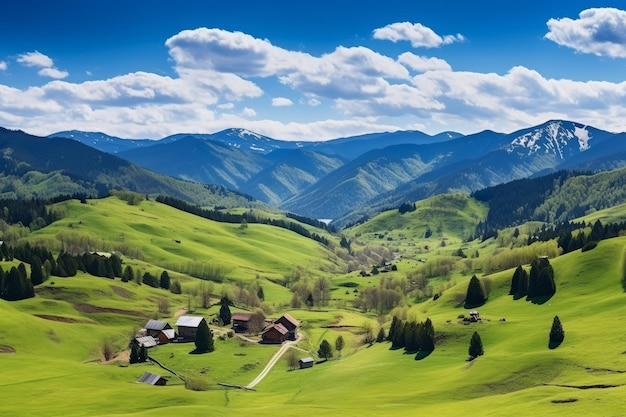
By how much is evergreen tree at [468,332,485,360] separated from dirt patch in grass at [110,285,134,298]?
410 ft

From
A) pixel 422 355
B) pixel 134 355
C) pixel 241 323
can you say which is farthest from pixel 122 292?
pixel 422 355

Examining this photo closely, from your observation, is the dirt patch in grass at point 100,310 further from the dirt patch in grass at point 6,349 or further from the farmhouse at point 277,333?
the farmhouse at point 277,333

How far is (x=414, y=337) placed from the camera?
118188 millimetres

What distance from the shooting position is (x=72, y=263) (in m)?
199

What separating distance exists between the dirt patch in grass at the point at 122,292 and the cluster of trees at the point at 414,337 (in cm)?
10224

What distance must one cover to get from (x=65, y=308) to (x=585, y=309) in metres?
132

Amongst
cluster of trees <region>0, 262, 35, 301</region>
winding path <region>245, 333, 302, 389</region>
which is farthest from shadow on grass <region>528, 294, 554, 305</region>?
cluster of trees <region>0, 262, 35, 301</region>

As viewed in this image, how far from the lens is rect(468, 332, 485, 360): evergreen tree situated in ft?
338

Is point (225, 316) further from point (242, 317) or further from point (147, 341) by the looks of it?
point (147, 341)

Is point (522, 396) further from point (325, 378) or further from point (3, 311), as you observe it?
point (3, 311)

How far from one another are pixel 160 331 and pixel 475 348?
275 feet

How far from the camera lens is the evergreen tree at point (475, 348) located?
103125mm

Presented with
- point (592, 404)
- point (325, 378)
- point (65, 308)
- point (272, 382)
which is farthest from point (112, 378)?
point (592, 404)

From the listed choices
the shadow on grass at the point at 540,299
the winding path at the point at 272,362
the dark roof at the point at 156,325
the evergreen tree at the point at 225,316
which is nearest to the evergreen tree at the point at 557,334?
the shadow on grass at the point at 540,299
